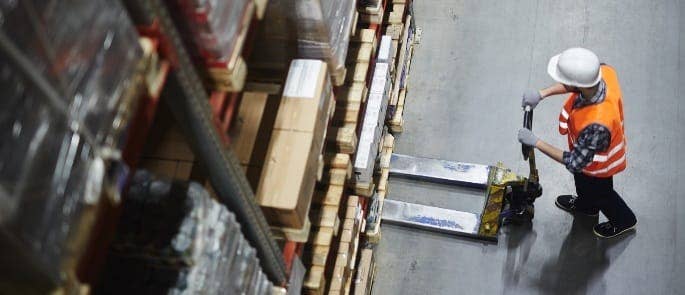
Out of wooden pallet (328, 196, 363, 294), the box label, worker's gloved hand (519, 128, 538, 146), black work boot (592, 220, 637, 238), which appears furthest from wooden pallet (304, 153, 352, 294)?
black work boot (592, 220, 637, 238)

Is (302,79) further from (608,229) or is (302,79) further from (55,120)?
(608,229)

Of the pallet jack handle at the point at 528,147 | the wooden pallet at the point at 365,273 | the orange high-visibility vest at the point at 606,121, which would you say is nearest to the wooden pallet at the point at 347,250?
the wooden pallet at the point at 365,273

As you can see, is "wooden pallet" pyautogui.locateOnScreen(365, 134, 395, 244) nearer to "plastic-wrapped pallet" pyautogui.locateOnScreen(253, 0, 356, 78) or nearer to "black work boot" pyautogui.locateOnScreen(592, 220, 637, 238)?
"plastic-wrapped pallet" pyautogui.locateOnScreen(253, 0, 356, 78)

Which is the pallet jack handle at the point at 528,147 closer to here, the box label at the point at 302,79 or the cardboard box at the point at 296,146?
the cardboard box at the point at 296,146

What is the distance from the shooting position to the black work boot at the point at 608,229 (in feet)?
18.1

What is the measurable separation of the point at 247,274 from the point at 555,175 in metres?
4.10

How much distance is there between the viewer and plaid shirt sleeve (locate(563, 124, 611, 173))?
429 centimetres

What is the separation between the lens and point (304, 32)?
3703mm

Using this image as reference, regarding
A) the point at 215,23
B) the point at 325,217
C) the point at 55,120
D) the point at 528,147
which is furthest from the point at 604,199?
the point at 55,120

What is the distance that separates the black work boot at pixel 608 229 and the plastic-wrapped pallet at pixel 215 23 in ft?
13.8

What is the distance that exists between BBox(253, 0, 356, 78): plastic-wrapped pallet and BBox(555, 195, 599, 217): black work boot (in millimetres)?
2963

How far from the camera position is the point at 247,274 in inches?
117

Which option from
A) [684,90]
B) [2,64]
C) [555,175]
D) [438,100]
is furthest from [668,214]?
[2,64]

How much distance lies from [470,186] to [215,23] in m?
4.13
